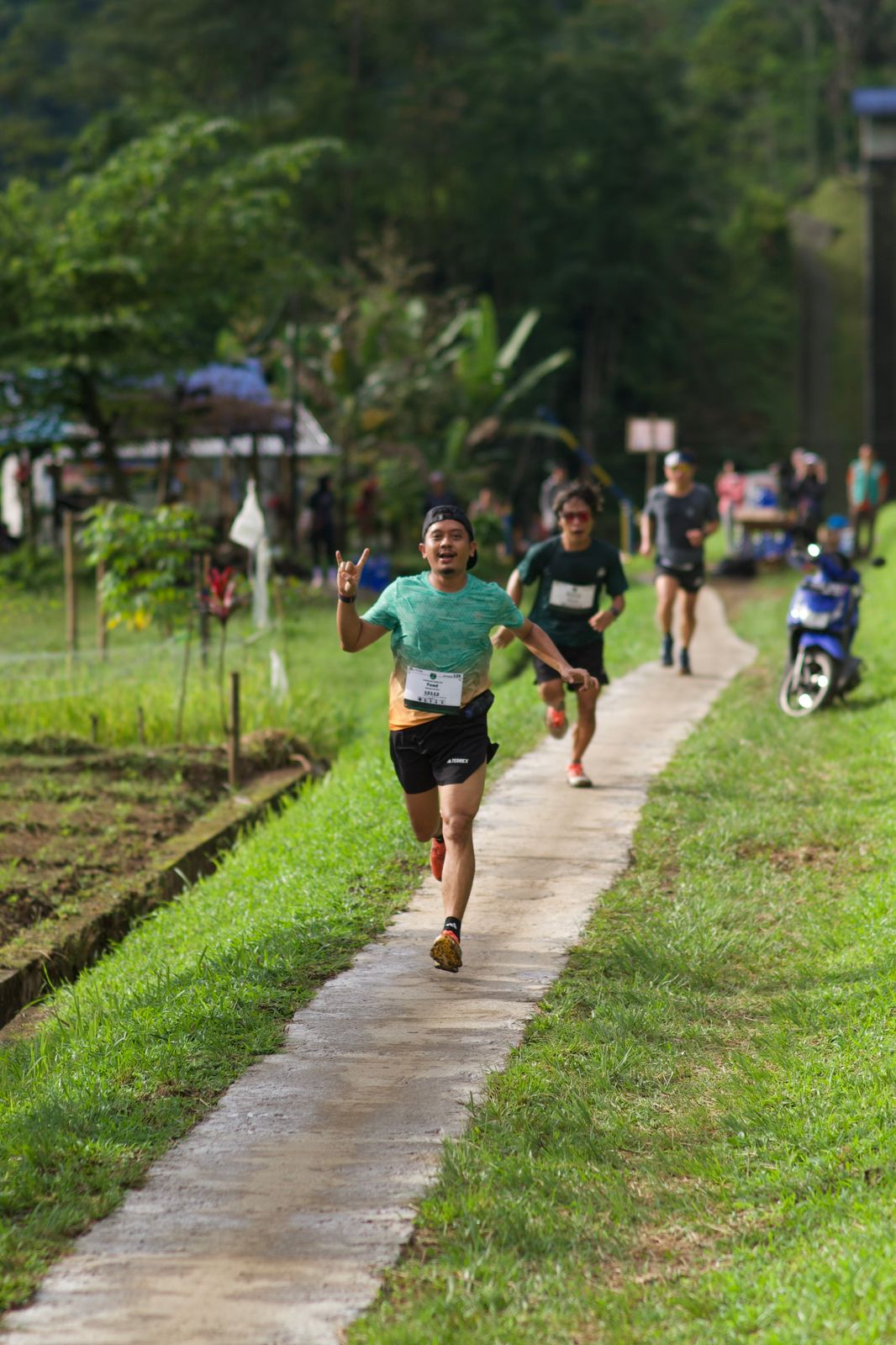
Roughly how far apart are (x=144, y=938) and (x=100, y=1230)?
365 cm

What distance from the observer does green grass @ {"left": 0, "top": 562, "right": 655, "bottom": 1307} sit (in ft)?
15.9

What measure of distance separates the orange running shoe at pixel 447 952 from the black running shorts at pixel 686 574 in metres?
7.45

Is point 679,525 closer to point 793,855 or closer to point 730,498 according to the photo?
point 793,855

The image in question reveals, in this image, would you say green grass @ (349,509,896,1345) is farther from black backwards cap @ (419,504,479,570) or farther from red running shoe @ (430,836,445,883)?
black backwards cap @ (419,504,479,570)

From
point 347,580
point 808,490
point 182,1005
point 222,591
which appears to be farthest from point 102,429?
point 182,1005

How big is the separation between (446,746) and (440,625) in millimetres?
482

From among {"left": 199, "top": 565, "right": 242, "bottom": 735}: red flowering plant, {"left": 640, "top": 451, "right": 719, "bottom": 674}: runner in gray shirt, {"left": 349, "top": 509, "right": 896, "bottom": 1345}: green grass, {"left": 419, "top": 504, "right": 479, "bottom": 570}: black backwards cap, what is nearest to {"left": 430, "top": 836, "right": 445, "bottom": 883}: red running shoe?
{"left": 349, "top": 509, "right": 896, "bottom": 1345}: green grass

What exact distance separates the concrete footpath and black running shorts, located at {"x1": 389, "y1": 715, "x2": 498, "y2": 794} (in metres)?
0.79

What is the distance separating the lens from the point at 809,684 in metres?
12.4

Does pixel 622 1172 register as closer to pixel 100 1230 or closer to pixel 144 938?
pixel 100 1230

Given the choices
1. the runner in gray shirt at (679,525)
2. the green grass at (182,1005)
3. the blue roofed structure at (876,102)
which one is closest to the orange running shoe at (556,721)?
the green grass at (182,1005)

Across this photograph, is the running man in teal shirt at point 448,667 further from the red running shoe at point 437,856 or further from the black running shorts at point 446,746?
the red running shoe at point 437,856

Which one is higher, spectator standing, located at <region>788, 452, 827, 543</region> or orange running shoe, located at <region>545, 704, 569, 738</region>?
spectator standing, located at <region>788, 452, 827, 543</region>

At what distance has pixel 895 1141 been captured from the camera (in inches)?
193
